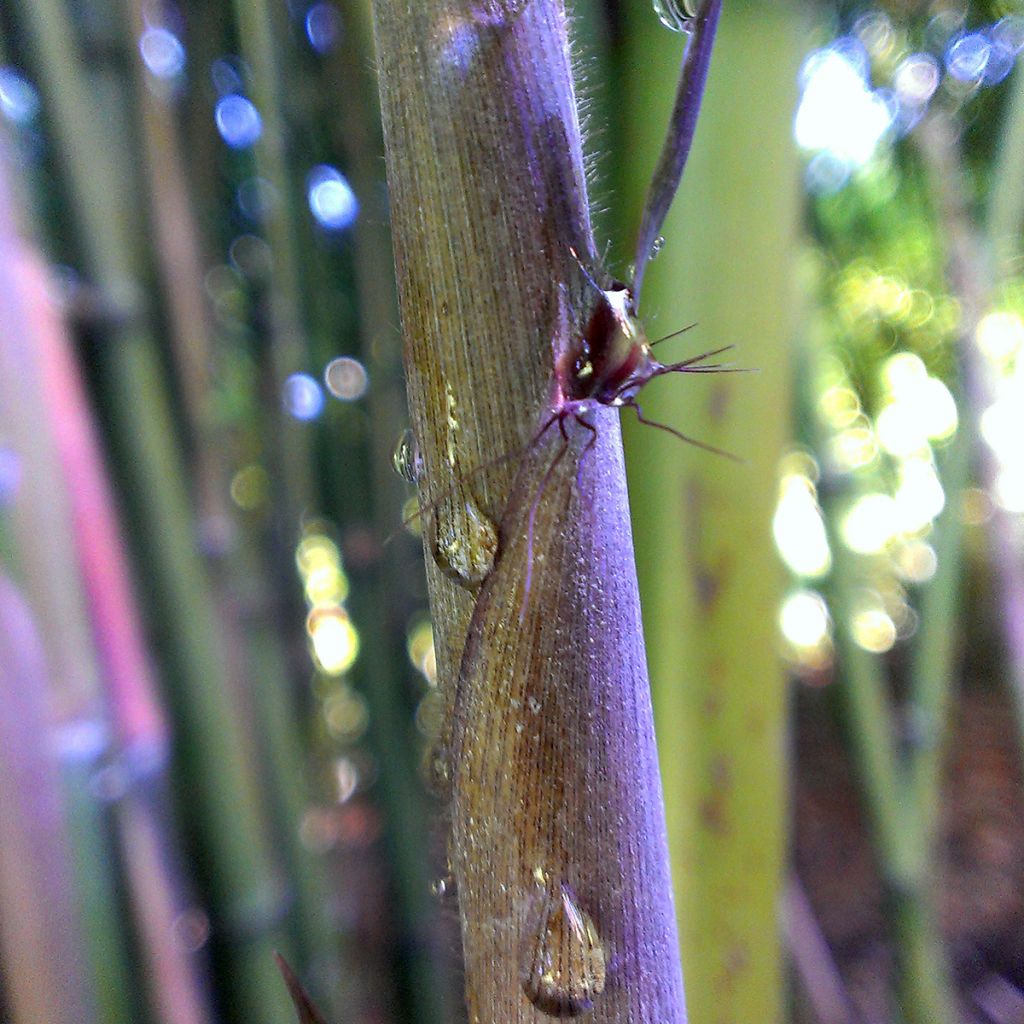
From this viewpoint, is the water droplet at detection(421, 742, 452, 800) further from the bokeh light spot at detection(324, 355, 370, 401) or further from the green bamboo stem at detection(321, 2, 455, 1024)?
the bokeh light spot at detection(324, 355, 370, 401)

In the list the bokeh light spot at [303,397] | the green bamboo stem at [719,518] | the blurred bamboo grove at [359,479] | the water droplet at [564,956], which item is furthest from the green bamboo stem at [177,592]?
the water droplet at [564,956]

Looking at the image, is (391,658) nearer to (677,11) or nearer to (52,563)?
(52,563)

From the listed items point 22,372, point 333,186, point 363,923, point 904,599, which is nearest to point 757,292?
point 22,372

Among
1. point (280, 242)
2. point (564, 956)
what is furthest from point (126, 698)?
point (564, 956)

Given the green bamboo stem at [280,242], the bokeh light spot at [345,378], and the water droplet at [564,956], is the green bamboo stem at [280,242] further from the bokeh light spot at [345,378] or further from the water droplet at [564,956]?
the water droplet at [564,956]

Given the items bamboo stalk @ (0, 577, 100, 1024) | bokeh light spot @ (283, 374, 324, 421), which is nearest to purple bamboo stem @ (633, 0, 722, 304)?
bamboo stalk @ (0, 577, 100, 1024)

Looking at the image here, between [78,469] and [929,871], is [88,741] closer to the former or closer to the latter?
[78,469]
